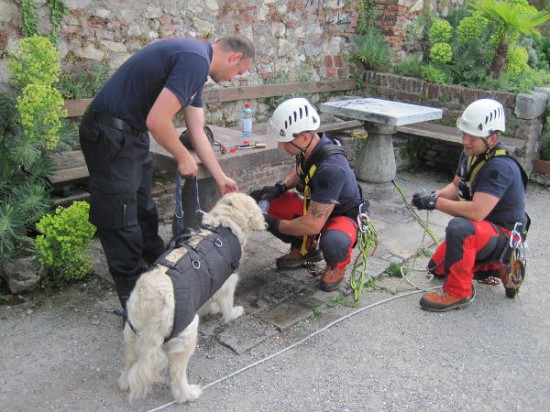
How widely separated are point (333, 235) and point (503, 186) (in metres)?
1.32

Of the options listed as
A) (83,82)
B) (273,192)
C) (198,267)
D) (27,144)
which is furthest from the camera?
(83,82)

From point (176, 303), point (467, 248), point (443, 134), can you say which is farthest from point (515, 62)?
point (176, 303)

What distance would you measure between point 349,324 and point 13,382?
232cm

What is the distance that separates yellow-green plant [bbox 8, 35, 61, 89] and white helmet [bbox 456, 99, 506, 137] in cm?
333

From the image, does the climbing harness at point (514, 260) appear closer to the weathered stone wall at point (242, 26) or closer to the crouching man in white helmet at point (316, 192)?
the crouching man in white helmet at point (316, 192)

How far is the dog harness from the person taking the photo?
9.08 ft

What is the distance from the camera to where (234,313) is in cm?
386

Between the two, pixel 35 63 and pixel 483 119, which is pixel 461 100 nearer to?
pixel 483 119

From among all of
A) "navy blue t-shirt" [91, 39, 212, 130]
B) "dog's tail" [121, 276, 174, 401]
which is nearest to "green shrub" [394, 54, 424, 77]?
"navy blue t-shirt" [91, 39, 212, 130]

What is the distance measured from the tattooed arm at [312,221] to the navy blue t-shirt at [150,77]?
4.23 feet

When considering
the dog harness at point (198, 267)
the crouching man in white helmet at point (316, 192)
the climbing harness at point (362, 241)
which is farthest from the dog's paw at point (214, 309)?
the climbing harness at point (362, 241)

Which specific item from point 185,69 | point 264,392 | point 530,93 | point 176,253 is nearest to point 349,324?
point 264,392

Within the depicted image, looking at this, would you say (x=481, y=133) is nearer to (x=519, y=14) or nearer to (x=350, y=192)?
(x=350, y=192)

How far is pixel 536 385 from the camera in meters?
3.36
